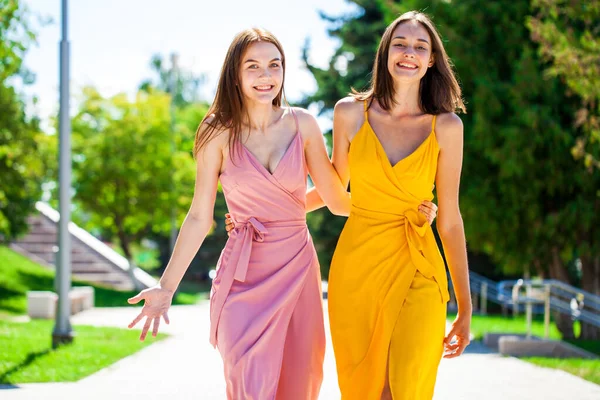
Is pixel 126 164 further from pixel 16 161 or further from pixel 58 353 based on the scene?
pixel 58 353

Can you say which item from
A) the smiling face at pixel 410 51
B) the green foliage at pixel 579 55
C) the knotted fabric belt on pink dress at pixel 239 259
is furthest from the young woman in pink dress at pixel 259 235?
the green foliage at pixel 579 55

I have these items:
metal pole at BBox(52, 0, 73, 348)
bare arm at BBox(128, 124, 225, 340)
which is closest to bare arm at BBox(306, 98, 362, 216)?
bare arm at BBox(128, 124, 225, 340)

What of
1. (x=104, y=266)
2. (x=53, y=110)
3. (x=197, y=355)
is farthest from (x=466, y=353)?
(x=53, y=110)

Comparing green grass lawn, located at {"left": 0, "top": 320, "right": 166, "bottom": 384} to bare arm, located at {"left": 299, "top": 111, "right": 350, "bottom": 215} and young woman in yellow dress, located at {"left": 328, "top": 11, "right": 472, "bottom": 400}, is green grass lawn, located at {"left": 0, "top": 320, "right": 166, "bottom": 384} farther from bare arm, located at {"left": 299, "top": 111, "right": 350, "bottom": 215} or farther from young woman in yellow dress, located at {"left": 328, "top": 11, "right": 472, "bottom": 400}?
young woman in yellow dress, located at {"left": 328, "top": 11, "right": 472, "bottom": 400}

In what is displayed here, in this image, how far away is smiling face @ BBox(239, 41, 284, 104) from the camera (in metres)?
4.70

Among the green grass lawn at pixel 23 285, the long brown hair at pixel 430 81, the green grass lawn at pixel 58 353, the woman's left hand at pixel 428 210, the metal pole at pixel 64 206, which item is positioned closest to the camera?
the woman's left hand at pixel 428 210

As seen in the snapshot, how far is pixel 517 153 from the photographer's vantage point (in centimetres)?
1747

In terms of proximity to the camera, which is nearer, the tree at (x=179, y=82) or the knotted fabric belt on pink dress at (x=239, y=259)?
the knotted fabric belt on pink dress at (x=239, y=259)

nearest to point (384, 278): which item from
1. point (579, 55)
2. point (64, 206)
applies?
point (64, 206)

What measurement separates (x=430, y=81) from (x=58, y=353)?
785 centimetres

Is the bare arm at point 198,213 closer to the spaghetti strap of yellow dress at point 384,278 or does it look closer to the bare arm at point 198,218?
the bare arm at point 198,218

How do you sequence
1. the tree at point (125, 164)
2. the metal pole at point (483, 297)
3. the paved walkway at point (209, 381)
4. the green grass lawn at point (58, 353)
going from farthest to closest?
the tree at point (125, 164)
the metal pole at point (483, 297)
the green grass lawn at point (58, 353)
the paved walkway at point (209, 381)

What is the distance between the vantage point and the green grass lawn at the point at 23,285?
21714 millimetres

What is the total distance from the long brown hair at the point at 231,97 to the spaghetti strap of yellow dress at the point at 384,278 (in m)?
0.64
